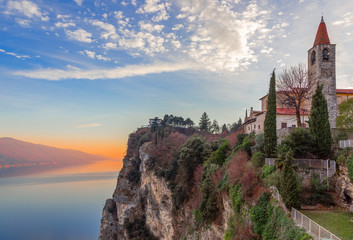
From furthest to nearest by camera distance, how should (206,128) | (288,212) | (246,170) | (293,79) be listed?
(206,128) < (293,79) < (246,170) < (288,212)

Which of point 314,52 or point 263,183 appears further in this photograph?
point 314,52

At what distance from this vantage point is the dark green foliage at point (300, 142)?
1761 centimetres

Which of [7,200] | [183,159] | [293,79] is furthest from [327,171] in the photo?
[7,200]

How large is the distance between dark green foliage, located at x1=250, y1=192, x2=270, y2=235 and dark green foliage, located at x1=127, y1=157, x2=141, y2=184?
3961 centimetres

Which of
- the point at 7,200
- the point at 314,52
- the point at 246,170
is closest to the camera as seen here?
the point at 246,170

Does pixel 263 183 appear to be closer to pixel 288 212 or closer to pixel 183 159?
pixel 288 212

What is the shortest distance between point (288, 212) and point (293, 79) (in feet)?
59.6

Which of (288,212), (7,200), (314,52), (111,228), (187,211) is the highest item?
(314,52)

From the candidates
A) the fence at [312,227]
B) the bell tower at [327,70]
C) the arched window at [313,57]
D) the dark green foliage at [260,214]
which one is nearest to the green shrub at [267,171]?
the dark green foliage at [260,214]

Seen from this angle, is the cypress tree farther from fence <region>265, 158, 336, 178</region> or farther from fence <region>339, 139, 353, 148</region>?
fence <region>339, 139, 353, 148</region>

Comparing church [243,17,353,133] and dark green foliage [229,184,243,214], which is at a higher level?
church [243,17,353,133]

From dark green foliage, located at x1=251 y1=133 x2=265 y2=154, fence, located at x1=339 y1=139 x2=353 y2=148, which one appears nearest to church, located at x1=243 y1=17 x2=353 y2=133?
dark green foliage, located at x1=251 y1=133 x2=265 y2=154

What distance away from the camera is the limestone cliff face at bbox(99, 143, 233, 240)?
2539cm

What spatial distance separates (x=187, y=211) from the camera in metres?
30.6
